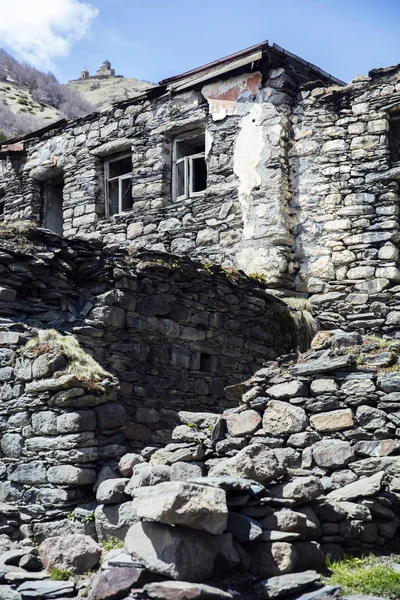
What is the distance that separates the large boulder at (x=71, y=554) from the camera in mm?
5766

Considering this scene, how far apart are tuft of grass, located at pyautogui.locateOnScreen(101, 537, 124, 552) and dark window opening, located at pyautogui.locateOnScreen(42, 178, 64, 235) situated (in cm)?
1034

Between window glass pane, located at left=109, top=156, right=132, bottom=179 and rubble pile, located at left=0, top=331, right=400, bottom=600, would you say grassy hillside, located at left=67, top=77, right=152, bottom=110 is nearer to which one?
window glass pane, located at left=109, top=156, right=132, bottom=179

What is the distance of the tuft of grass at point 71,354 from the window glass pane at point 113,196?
24.1 feet

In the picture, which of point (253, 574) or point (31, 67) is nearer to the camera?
point (253, 574)

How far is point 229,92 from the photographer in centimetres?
1343

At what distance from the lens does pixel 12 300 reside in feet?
27.0

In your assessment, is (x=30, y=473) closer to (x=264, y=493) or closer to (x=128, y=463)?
(x=128, y=463)

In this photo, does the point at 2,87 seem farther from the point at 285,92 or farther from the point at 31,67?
the point at 285,92

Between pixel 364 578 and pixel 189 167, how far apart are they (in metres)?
9.91

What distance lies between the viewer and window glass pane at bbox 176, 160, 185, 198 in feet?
46.3

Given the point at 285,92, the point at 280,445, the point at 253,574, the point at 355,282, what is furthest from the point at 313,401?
the point at 285,92

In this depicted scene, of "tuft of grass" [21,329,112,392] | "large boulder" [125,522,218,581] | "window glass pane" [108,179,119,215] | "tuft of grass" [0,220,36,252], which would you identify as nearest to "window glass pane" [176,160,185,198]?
"window glass pane" [108,179,119,215]

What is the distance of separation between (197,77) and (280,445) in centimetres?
865

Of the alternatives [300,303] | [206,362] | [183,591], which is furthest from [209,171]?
[183,591]
